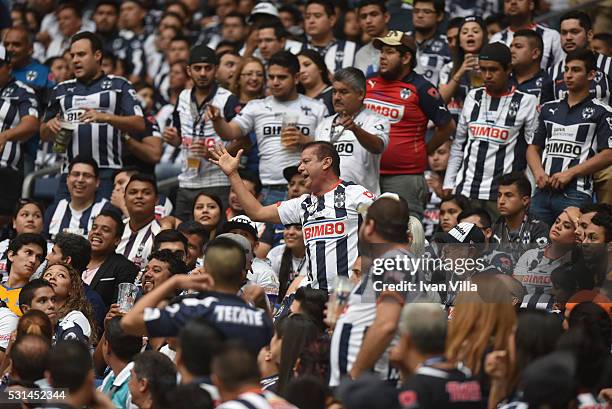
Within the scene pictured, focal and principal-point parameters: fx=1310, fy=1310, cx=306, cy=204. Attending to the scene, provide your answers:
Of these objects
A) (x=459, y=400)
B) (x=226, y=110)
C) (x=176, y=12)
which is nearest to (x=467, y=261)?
(x=459, y=400)

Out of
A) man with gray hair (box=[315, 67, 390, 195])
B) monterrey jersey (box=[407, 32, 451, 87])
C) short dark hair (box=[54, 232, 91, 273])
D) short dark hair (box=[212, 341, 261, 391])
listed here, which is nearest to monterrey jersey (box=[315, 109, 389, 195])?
man with gray hair (box=[315, 67, 390, 195])

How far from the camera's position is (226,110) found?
44.3 ft

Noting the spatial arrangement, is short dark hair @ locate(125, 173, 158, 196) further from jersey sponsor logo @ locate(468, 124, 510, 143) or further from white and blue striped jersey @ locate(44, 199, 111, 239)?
jersey sponsor logo @ locate(468, 124, 510, 143)

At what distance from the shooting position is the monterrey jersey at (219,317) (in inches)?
295

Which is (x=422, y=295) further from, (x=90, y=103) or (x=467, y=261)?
(x=90, y=103)

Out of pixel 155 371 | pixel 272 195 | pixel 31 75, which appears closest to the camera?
pixel 155 371

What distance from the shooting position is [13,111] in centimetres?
1450

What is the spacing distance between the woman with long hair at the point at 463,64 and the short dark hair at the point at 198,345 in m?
6.94

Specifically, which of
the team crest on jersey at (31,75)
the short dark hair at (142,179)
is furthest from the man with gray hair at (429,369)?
the team crest on jersey at (31,75)

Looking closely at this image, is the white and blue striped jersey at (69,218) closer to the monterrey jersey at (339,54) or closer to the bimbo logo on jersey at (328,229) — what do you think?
the monterrey jersey at (339,54)

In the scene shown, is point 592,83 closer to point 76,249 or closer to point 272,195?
point 272,195

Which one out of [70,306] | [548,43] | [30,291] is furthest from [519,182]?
[30,291]

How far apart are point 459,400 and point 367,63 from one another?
777cm

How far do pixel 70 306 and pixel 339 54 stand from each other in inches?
217
